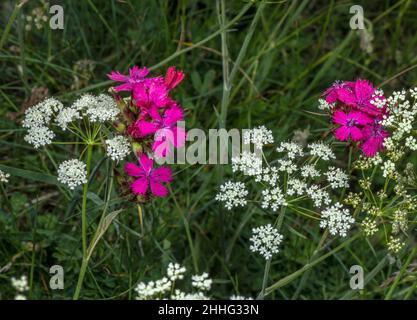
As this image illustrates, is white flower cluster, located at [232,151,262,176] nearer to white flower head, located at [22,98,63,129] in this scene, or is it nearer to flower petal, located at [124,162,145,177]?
flower petal, located at [124,162,145,177]

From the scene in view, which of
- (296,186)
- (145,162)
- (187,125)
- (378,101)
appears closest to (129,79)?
(145,162)

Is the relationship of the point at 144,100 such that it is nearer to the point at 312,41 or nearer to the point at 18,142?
the point at 18,142

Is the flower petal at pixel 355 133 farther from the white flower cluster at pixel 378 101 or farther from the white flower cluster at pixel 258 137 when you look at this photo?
the white flower cluster at pixel 258 137

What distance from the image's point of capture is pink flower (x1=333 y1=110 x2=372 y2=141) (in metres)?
1.85

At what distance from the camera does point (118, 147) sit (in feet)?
5.97

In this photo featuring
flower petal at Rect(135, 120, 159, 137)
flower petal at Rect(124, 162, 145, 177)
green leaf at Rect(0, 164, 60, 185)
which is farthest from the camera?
green leaf at Rect(0, 164, 60, 185)

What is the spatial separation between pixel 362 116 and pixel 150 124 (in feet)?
1.84

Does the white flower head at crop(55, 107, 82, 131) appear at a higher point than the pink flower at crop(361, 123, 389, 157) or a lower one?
higher

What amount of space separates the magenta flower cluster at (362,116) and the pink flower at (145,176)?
1.59 ft

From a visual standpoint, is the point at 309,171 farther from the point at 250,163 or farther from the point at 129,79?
the point at 129,79

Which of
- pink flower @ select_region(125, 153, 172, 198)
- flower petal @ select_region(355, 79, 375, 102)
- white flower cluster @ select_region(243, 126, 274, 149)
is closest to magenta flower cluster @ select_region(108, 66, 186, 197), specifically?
pink flower @ select_region(125, 153, 172, 198)

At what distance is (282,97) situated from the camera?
2.89 m

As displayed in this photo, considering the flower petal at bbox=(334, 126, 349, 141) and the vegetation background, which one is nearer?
the flower petal at bbox=(334, 126, 349, 141)
